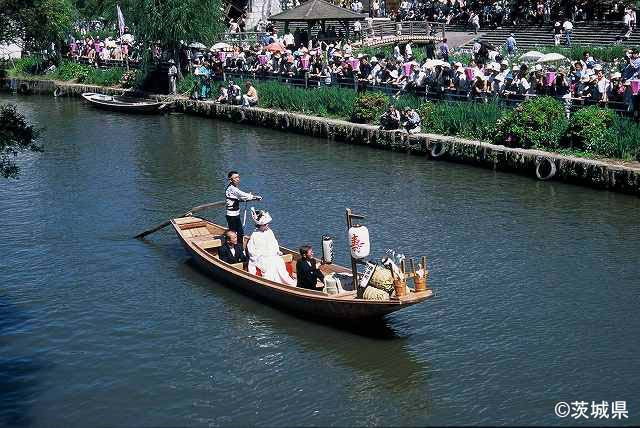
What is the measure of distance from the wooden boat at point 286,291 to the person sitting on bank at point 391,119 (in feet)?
43.6

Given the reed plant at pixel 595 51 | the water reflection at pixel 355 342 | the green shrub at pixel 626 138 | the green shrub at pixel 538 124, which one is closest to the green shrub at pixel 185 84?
the reed plant at pixel 595 51

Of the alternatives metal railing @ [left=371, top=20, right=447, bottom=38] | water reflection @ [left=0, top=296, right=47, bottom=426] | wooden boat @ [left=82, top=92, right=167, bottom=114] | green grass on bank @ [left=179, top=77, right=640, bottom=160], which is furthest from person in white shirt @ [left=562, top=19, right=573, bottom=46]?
water reflection @ [left=0, top=296, right=47, bottom=426]

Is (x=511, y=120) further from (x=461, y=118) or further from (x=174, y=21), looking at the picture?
(x=174, y=21)

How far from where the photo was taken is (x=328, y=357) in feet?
56.9

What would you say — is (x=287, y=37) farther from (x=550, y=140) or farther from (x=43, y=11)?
(x=43, y=11)

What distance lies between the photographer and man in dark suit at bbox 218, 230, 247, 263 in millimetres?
20922

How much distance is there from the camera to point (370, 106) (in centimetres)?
3700

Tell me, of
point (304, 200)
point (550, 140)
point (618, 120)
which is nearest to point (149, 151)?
point (304, 200)

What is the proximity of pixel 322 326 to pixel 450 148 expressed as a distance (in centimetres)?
1559

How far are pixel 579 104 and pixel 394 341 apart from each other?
15763 millimetres

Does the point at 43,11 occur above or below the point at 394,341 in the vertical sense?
above

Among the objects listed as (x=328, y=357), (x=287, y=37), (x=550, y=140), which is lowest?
(x=328, y=357)

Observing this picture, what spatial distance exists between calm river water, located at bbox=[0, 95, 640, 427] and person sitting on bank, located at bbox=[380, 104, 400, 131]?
3.35m

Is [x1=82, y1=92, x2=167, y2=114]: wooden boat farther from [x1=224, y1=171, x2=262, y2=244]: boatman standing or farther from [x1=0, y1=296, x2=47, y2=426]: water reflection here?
[x1=0, y1=296, x2=47, y2=426]: water reflection
